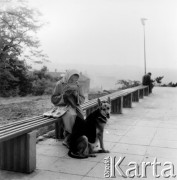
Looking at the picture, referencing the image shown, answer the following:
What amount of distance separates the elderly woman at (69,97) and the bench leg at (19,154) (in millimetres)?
1186

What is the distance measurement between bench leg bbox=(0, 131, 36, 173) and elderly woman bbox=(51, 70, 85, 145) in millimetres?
1186

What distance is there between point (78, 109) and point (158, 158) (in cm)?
162

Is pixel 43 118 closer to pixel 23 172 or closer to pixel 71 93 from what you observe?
pixel 71 93

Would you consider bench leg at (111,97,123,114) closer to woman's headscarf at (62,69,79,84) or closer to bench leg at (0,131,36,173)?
woman's headscarf at (62,69,79,84)

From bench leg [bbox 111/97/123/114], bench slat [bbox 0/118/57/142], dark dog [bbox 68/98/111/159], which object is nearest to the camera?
bench slat [bbox 0/118/57/142]

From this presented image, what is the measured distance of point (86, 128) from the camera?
18.8ft

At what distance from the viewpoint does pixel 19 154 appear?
4879mm

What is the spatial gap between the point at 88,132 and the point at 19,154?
4.25 feet

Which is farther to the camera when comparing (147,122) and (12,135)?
(147,122)

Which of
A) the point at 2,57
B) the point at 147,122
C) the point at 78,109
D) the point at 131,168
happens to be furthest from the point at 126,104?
the point at 2,57

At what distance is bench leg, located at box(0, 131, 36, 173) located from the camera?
4.81m

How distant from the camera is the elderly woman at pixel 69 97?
19.8 feet

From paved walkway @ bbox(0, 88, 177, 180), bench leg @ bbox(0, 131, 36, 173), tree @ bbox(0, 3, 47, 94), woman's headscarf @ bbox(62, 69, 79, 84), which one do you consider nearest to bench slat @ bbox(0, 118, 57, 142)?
bench leg @ bbox(0, 131, 36, 173)

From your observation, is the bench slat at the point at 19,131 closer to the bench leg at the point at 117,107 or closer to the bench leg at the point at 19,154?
the bench leg at the point at 19,154
